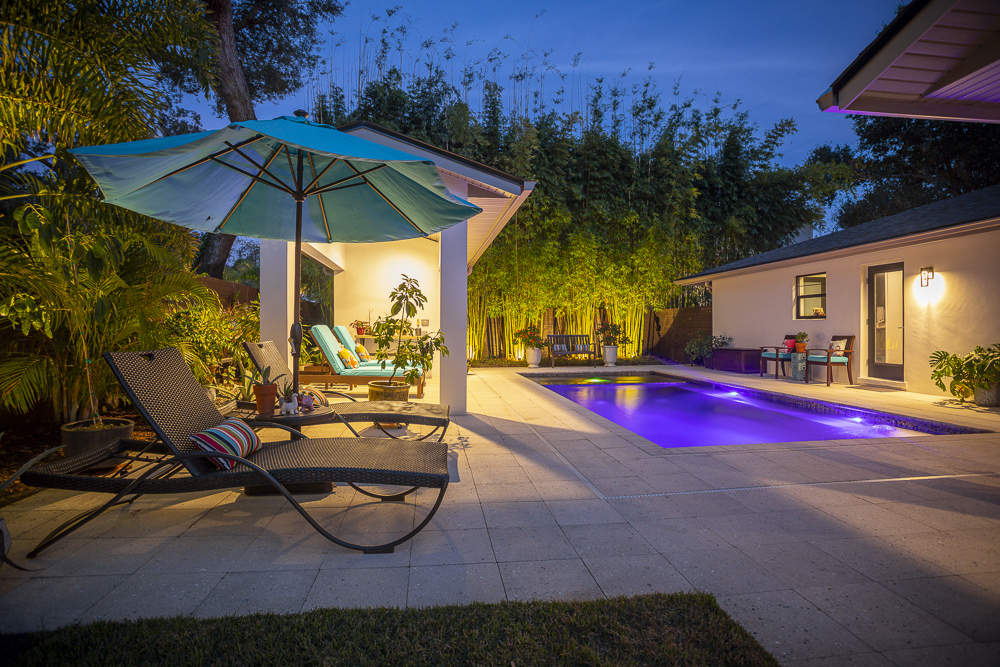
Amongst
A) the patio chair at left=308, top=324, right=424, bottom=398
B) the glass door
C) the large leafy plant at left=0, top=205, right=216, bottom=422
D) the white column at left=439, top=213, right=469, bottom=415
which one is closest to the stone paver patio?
the large leafy plant at left=0, top=205, right=216, bottom=422

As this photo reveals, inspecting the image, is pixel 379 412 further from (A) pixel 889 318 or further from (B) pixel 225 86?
(A) pixel 889 318

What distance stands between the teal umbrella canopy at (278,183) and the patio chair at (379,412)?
1004mm

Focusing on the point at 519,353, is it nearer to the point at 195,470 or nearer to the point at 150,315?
the point at 150,315

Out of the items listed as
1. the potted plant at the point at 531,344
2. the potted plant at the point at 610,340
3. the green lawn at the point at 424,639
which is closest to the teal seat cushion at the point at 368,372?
the green lawn at the point at 424,639

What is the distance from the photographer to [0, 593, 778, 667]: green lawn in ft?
5.32

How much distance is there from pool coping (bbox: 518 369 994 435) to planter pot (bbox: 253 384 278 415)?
633 centimetres

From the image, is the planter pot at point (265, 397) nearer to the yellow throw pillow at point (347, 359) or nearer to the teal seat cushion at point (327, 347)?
the teal seat cushion at point (327, 347)

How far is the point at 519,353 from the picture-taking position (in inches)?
537

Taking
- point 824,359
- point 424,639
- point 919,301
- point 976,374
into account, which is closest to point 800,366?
point 824,359

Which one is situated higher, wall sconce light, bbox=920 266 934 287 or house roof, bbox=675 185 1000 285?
house roof, bbox=675 185 1000 285

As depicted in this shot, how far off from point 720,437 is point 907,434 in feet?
5.66

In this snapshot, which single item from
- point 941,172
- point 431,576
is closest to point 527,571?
point 431,576

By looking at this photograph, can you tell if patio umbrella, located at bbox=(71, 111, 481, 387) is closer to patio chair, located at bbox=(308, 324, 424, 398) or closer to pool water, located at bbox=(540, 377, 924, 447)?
patio chair, located at bbox=(308, 324, 424, 398)

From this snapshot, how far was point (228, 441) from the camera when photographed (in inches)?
104
